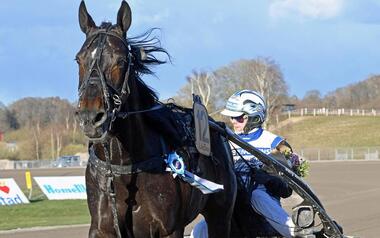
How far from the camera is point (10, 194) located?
66.2ft

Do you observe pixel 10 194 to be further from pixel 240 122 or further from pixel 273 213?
pixel 273 213

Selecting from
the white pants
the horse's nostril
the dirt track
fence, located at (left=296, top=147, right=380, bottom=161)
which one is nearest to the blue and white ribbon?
the horse's nostril

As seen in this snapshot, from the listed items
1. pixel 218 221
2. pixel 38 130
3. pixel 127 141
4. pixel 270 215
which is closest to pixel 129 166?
pixel 127 141

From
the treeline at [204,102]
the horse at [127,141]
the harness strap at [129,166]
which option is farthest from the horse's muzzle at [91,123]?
the treeline at [204,102]

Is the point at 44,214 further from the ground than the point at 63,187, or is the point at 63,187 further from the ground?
the point at 63,187

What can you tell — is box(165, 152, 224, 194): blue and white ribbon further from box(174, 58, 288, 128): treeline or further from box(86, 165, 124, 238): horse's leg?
box(174, 58, 288, 128): treeline

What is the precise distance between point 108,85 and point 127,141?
521 mm

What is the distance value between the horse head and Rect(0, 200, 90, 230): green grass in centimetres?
992

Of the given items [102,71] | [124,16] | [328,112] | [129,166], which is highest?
[328,112]

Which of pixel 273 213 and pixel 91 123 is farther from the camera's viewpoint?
pixel 273 213

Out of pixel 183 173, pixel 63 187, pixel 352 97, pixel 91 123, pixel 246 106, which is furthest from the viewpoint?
pixel 352 97

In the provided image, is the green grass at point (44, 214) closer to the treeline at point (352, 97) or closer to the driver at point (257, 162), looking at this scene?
the driver at point (257, 162)

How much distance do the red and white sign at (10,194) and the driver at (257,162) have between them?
1489cm

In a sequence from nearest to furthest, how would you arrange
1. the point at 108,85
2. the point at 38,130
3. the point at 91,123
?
1. the point at 91,123
2. the point at 108,85
3. the point at 38,130
